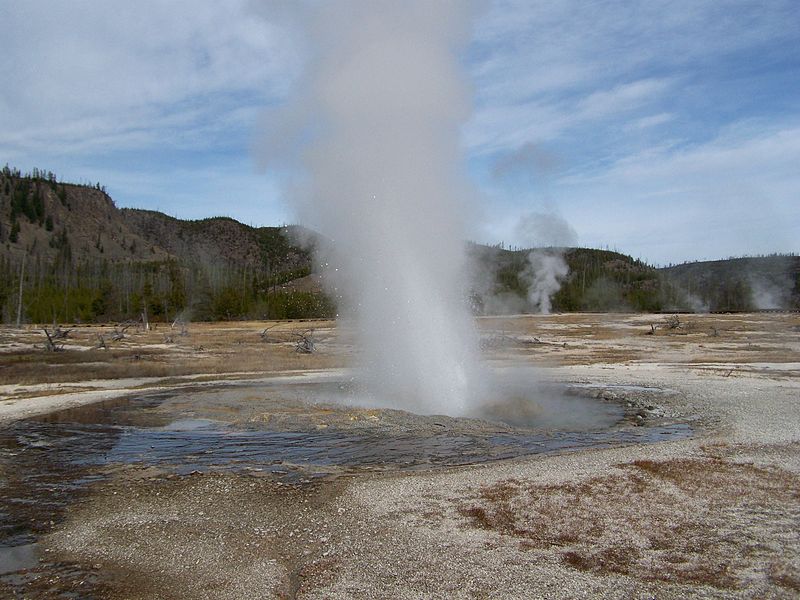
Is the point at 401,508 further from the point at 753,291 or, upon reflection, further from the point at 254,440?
the point at 753,291

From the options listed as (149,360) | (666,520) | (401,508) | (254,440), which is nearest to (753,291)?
(149,360)

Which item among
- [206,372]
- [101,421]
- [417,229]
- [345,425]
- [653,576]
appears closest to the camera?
[653,576]

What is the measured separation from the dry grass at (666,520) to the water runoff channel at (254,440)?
111 inches

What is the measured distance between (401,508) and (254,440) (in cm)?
644

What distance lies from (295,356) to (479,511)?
30390mm

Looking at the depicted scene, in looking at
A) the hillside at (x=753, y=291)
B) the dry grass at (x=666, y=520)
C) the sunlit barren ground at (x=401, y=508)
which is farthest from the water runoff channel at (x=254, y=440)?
the hillside at (x=753, y=291)

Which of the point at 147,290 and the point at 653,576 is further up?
the point at 147,290

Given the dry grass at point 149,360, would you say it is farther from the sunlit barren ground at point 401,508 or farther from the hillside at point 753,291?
the hillside at point 753,291

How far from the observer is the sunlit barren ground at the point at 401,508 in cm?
699

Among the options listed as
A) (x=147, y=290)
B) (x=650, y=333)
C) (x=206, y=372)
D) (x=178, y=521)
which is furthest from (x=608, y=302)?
(x=178, y=521)

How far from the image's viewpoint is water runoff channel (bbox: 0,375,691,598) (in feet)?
33.0

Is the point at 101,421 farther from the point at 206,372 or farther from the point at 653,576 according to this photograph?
the point at 653,576

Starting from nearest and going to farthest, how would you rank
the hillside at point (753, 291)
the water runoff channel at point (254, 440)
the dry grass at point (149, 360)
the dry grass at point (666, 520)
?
1. the dry grass at point (666, 520)
2. the water runoff channel at point (254, 440)
3. the dry grass at point (149, 360)
4. the hillside at point (753, 291)

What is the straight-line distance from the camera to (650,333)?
186 ft
